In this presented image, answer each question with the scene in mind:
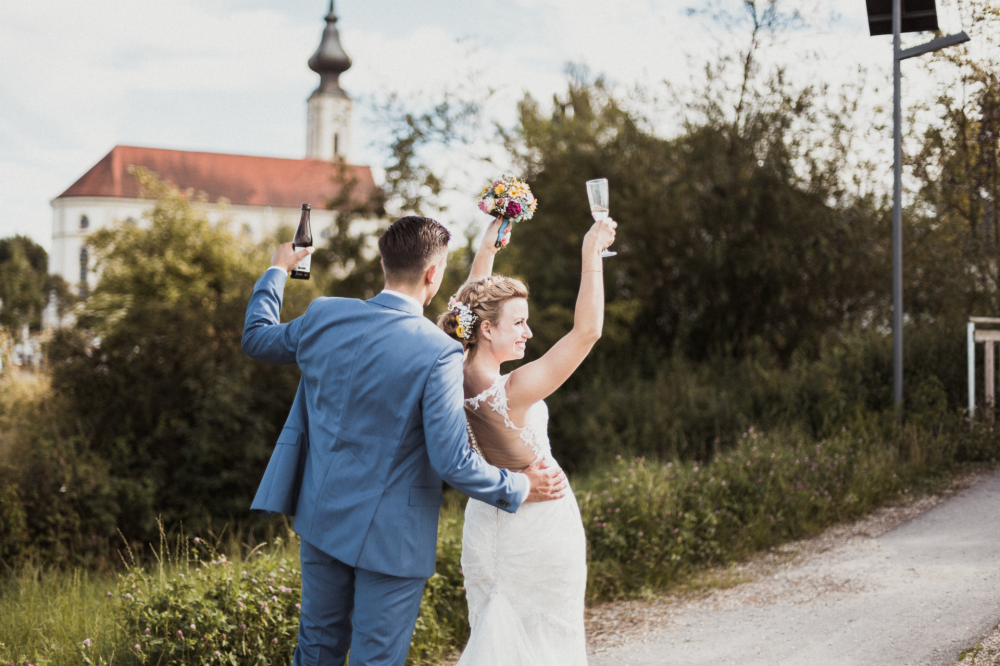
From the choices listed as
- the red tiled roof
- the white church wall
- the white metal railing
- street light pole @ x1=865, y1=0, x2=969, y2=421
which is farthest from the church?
the white metal railing

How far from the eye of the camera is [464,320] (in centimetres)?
296

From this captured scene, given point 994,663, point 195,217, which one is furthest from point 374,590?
point 195,217

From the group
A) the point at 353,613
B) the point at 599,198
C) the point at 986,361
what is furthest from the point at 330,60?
the point at 353,613

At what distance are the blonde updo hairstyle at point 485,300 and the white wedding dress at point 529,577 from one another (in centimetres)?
22

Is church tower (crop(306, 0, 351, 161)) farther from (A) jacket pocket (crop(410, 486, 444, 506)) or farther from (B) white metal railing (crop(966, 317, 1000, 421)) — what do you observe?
(A) jacket pocket (crop(410, 486, 444, 506))

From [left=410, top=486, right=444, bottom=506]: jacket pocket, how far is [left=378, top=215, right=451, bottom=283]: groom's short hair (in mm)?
709

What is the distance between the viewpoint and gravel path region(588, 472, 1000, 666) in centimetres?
414

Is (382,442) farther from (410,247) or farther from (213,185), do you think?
(213,185)

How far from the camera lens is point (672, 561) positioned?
583 centimetres

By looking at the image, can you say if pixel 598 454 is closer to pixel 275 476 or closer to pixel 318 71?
pixel 275 476

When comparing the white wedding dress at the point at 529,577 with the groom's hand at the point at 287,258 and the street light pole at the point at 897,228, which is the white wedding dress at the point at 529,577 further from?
the street light pole at the point at 897,228

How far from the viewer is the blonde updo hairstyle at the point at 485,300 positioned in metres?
2.98

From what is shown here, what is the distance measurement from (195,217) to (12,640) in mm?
22693

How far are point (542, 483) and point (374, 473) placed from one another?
0.65 m
